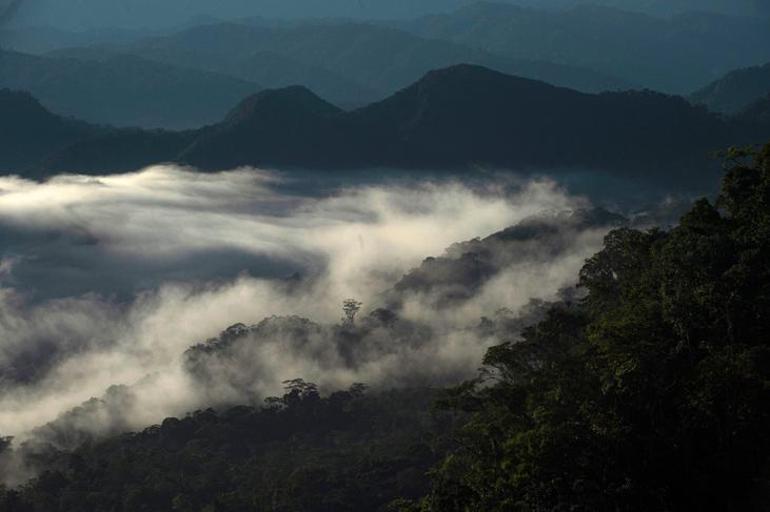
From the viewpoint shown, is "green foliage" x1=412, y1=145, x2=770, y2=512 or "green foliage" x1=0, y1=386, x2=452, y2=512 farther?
"green foliage" x1=0, y1=386, x2=452, y2=512

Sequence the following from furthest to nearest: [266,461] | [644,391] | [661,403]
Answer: [266,461]
[644,391]
[661,403]

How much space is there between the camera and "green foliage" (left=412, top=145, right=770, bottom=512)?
3138 cm

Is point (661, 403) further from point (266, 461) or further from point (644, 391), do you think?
point (266, 461)

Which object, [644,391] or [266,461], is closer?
[644,391]

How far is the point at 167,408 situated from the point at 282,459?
133 ft

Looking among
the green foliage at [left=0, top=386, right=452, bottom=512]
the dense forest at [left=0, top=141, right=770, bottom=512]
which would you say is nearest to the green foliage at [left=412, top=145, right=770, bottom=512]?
the dense forest at [left=0, top=141, right=770, bottom=512]

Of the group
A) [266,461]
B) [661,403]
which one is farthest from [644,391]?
[266,461]

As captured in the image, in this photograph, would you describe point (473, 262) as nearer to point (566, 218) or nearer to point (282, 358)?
point (566, 218)

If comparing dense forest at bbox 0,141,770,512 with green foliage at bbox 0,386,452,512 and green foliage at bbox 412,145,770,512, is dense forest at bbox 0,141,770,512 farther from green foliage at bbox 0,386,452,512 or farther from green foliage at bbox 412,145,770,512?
green foliage at bbox 0,386,452,512

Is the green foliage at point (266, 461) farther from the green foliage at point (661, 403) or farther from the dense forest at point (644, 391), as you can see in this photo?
the green foliage at point (661, 403)

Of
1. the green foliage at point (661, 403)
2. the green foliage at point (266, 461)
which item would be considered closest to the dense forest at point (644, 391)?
the green foliage at point (661, 403)

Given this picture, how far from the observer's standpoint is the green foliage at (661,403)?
31375 millimetres

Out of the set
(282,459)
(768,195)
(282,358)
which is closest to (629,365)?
(768,195)

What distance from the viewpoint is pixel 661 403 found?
1344 inches
